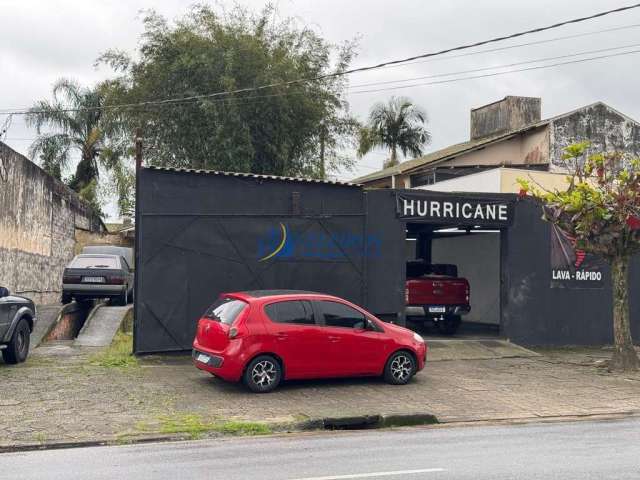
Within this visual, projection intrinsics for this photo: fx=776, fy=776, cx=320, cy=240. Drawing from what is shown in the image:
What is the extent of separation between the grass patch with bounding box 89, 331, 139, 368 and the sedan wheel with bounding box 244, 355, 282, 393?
11.4 ft

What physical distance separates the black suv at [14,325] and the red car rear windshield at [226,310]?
361 cm

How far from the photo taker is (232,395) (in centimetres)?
1232

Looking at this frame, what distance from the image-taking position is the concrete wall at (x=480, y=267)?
968 inches

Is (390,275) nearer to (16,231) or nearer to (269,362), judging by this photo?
(269,362)

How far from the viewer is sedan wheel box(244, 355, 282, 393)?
12.4 m

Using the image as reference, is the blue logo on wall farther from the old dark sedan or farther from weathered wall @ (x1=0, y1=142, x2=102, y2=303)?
weathered wall @ (x1=0, y1=142, x2=102, y2=303)

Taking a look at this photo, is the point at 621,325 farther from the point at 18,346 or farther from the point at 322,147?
the point at 322,147

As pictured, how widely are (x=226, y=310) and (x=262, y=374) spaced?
→ 1.23m

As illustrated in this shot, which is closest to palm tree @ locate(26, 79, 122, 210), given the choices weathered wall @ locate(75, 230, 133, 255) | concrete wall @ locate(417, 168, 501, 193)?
weathered wall @ locate(75, 230, 133, 255)

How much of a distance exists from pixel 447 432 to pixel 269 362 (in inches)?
132

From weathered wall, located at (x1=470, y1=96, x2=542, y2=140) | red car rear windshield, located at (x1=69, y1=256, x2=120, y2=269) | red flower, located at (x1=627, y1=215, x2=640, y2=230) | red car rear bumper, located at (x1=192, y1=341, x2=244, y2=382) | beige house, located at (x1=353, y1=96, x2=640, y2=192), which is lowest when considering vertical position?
red car rear bumper, located at (x1=192, y1=341, x2=244, y2=382)

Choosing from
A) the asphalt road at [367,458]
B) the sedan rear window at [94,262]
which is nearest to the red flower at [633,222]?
the asphalt road at [367,458]

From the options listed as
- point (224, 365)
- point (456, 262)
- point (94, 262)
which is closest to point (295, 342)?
point (224, 365)

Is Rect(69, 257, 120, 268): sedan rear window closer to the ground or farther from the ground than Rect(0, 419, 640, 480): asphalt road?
farther from the ground
